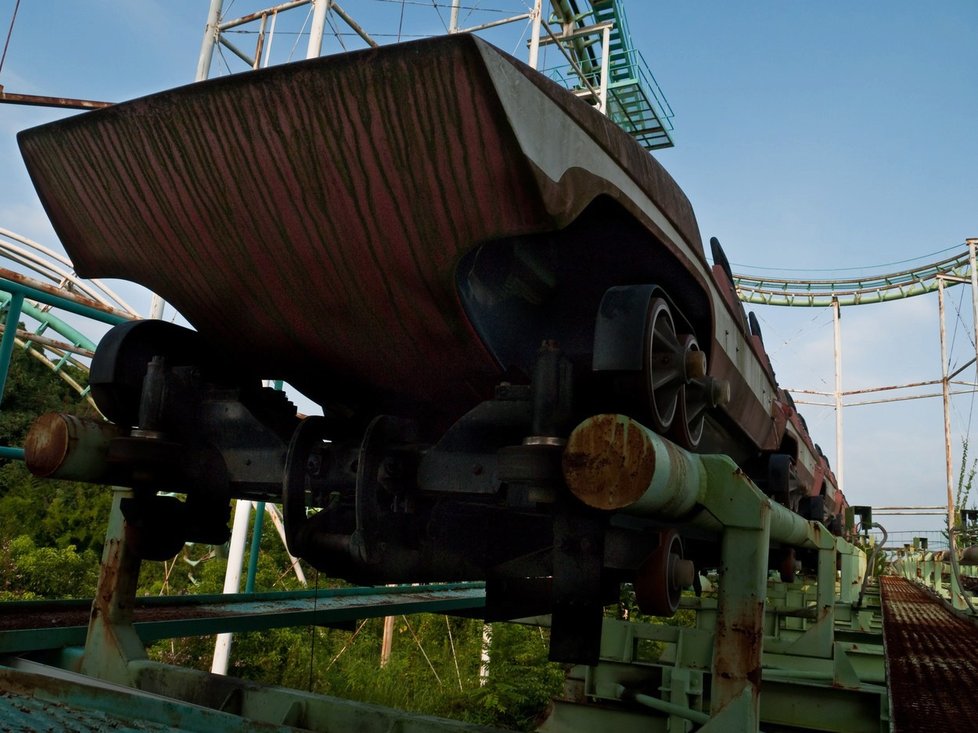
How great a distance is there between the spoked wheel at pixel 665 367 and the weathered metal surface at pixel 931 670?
974 millimetres

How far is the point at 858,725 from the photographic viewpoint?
10.4 feet

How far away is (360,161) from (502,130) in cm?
35

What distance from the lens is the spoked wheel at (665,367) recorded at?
6.52 feet

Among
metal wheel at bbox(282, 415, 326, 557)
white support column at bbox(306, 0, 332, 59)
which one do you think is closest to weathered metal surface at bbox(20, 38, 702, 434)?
metal wheel at bbox(282, 415, 326, 557)

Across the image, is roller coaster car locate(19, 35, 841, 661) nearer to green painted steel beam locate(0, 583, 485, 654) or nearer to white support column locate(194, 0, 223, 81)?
green painted steel beam locate(0, 583, 485, 654)

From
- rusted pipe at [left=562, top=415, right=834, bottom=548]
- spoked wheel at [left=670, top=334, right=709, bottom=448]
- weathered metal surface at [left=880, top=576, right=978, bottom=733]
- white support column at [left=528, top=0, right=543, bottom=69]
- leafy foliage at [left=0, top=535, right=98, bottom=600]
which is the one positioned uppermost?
white support column at [left=528, top=0, right=543, bottom=69]

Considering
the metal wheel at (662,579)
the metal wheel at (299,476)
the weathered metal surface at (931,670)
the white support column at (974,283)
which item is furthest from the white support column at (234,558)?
the white support column at (974,283)

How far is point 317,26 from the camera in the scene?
1071 centimetres

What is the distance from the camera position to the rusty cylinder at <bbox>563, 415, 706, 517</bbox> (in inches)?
60.2

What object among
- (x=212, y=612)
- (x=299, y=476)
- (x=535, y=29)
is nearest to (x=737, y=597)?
(x=299, y=476)

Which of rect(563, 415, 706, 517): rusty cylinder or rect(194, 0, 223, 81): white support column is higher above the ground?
rect(194, 0, 223, 81): white support column

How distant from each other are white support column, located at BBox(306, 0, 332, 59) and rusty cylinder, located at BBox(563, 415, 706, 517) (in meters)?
10.2

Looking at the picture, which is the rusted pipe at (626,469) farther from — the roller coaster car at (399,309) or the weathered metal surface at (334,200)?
the weathered metal surface at (334,200)

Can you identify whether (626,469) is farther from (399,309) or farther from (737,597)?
(399,309)
